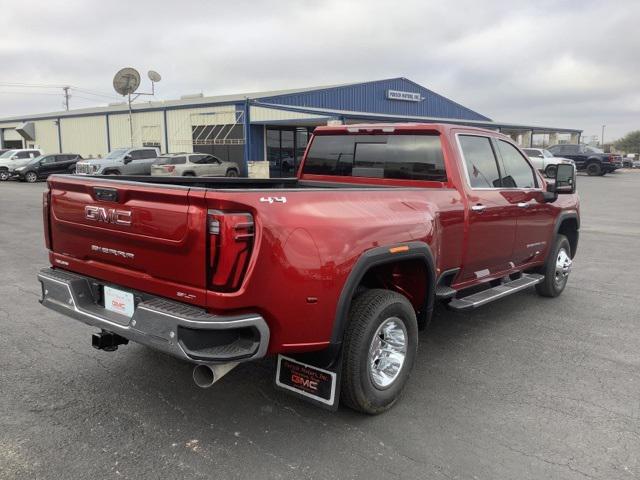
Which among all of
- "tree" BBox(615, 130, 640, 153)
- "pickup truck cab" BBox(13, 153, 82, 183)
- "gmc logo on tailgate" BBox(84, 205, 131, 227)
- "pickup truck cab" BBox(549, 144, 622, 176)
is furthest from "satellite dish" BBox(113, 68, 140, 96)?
"tree" BBox(615, 130, 640, 153)

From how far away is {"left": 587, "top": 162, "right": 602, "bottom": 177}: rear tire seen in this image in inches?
1371

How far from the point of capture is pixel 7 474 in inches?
111

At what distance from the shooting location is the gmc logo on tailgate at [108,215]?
3.07 metres

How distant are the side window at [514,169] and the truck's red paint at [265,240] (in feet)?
4.96

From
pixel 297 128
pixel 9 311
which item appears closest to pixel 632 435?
pixel 9 311

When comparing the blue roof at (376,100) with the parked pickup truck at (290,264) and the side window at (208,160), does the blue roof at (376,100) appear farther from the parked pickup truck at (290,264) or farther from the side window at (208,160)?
the parked pickup truck at (290,264)

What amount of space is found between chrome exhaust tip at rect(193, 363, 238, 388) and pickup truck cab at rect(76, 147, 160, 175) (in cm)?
2442

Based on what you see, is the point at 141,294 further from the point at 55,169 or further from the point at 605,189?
the point at 55,169

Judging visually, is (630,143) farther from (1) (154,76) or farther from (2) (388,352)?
(2) (388,352)

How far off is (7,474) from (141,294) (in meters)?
1.12

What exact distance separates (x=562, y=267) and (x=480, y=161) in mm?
2333

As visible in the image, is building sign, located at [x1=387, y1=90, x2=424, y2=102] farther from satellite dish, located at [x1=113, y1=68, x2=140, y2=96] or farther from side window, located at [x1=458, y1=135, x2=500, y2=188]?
side window, located at [x1=458, y1=135, x2=500, y2=188]

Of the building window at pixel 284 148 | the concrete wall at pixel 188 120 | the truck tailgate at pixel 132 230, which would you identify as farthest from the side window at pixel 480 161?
the concrete wall at pixel 188 120

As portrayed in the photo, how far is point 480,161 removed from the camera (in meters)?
4.90
